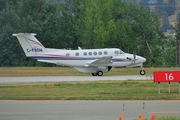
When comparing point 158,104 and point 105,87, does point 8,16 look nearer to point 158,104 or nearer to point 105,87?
point 105,87

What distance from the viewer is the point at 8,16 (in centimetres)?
8038

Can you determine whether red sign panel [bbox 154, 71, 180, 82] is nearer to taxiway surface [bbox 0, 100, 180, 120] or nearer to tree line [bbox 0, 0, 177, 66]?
taxiway surface [bbox 0, 100, 180, 120]

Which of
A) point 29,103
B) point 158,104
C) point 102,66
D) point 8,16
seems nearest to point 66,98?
point 29,103

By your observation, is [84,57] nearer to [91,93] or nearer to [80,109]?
[91,93]

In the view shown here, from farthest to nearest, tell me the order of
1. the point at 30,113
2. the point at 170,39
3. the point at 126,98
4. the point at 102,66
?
the point at 170,39 < the point at 102,66 < the point at 126,98 < the point at 30,113

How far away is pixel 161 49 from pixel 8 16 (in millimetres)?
25788

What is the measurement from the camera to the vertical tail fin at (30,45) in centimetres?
4650

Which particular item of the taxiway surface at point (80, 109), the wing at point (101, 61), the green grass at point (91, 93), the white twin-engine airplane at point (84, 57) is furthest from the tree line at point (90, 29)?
the taxiway surface at point (80, 109)

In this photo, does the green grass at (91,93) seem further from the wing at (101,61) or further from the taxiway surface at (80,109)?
the wing at (101,61)

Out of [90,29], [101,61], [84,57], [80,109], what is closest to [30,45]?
[84,57]

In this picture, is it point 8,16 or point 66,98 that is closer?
point 66,98

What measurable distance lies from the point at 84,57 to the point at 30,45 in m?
5.28

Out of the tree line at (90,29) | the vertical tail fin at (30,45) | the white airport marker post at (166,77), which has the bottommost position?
the tree line at (90,29)

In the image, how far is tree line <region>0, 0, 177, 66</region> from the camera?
73.1m
